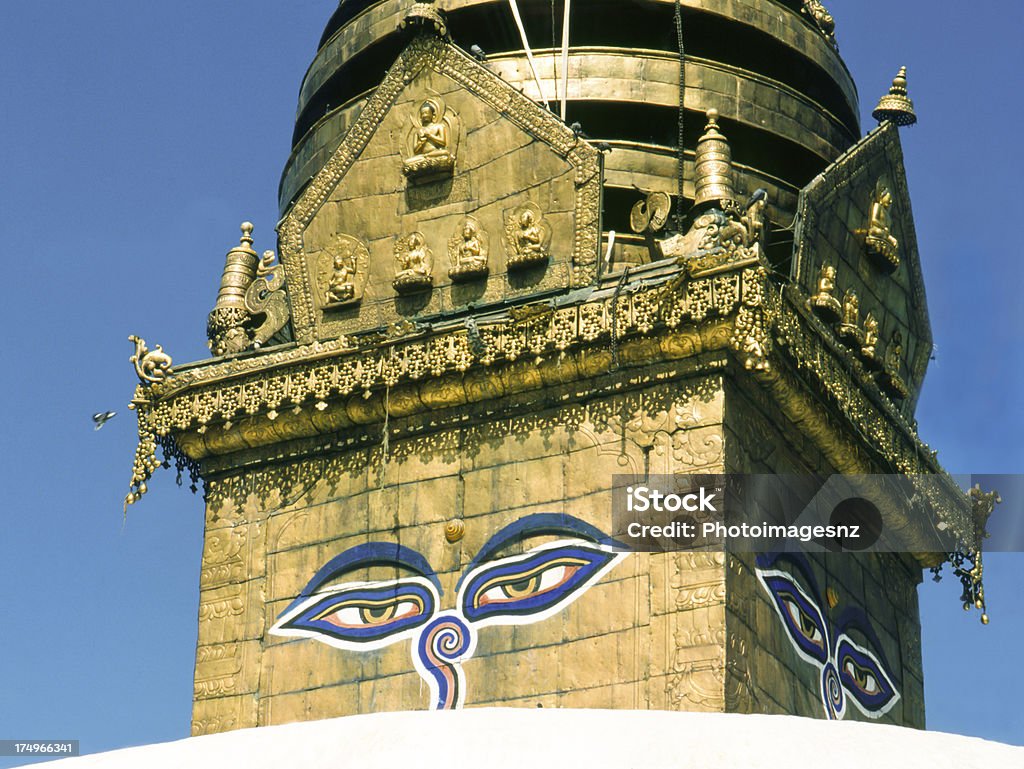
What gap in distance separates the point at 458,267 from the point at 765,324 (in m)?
4.10

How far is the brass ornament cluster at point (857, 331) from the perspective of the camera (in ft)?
96.0

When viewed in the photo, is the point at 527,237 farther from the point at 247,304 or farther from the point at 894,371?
the point at 894,371

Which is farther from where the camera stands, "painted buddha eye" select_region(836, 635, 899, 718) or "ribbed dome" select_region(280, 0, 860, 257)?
"ribbed dome" select_region(280, 0, 860, 257)

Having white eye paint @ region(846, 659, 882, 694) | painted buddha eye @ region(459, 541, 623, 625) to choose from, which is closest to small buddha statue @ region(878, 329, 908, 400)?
white eye paint @ region(846, 659, 882, 694)

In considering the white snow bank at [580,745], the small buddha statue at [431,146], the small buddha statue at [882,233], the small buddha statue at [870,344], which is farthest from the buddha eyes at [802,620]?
the small buddha statue at [431,146]

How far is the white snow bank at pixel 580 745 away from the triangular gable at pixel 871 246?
31.8ft

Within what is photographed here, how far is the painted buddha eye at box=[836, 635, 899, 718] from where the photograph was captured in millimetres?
28656

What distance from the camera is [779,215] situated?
3172cm

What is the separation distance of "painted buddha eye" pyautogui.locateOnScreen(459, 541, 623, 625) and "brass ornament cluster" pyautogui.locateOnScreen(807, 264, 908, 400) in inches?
171

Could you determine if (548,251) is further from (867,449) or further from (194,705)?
(194,705)

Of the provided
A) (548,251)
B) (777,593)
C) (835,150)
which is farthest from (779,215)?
(777,593)

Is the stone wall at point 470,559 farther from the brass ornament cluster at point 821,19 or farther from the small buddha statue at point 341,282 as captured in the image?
the brass ornament cluster at point 821,19

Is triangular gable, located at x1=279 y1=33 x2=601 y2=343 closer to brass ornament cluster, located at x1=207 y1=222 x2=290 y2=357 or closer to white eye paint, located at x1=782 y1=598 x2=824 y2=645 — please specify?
brass ornament cluster, located at x1=207 y1=222 x2=290 y2=357

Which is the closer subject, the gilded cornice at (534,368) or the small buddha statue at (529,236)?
the gilded cornice at (534,368)
